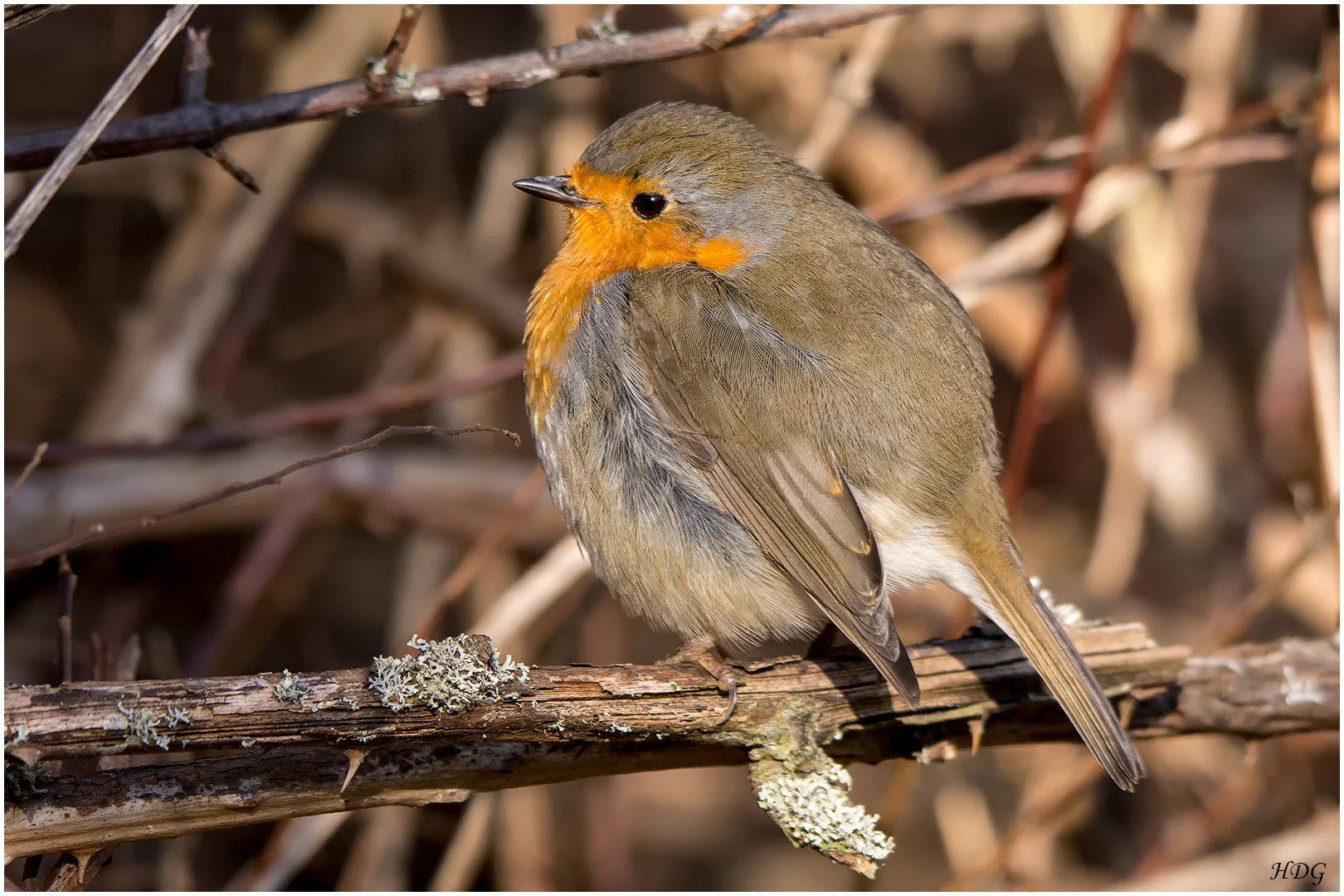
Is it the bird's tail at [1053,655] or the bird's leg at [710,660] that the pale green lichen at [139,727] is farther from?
the bird's tail at [1053,655]

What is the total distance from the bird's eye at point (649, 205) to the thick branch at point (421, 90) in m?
0.46

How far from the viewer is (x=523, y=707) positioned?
2.00m

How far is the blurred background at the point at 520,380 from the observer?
3771 mm

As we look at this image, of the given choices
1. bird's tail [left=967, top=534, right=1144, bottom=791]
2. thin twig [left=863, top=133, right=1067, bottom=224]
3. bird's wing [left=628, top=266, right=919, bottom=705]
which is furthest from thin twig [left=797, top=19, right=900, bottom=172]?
bird's tail [left=967, top=534, right=1144, bottom=791]

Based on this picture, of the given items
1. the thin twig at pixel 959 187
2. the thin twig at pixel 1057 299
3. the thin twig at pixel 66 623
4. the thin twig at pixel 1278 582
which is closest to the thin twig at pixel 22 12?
the thin twig at pixel 66 623

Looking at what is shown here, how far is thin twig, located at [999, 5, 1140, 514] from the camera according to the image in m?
3.31

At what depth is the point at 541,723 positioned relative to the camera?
2.03 m

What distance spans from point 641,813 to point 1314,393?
128 inches

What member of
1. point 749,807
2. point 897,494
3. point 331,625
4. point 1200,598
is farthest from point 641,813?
point 897,494

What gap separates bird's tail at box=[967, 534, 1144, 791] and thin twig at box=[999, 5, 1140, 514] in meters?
0.88

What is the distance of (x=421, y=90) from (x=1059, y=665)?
1.80m

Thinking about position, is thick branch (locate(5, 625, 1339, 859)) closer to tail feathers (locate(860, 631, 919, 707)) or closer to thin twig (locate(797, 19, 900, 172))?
tail feathers (locate(860, 631, 919, 707))

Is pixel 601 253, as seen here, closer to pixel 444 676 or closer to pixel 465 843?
pixel 444 676

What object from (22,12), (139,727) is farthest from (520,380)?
(139,727)
